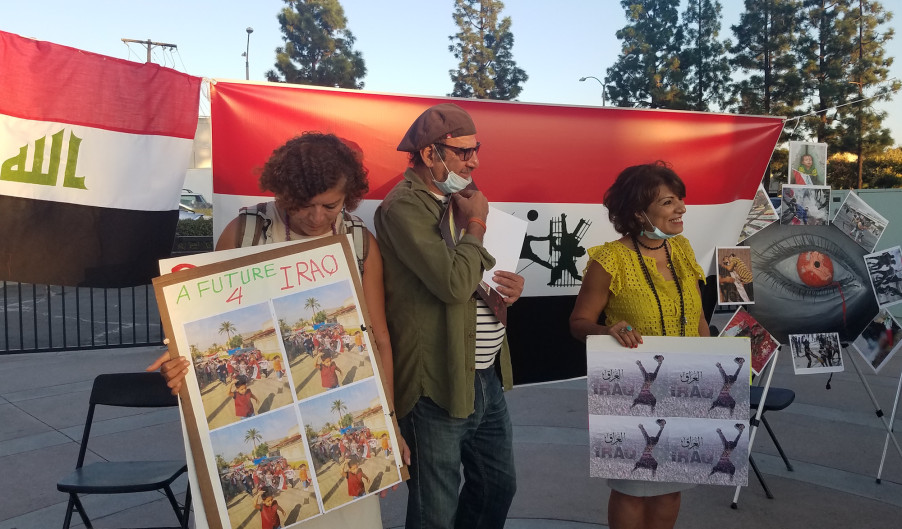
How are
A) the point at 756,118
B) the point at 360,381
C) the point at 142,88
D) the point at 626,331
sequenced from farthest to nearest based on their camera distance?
the point at 756,118, the point at 142,88, the point at 626,331, the point at 360,381

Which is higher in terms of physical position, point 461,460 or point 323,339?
point 323,339

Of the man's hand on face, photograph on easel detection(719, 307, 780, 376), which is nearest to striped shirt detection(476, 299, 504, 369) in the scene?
the man's hand on face

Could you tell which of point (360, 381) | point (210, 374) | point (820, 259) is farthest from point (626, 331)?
point (820, 259)

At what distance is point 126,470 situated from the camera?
3.00m

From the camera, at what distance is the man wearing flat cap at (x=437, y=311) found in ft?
6.70

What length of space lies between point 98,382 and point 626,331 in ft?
8.07

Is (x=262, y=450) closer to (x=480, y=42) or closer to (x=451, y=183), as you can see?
(x=451, y=183)

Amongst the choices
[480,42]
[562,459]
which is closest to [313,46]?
[480,42]

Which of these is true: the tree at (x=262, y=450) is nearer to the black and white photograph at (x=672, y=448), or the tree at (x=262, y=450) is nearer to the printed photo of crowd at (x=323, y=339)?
the printed photo of crowd at (x=323, y=339)

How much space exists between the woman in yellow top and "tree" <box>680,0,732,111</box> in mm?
29881

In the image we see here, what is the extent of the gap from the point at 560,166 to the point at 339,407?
2.02 m

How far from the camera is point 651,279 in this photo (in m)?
2.54

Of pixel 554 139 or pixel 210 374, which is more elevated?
pixel 554 139

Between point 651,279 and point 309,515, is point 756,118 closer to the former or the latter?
point 651,279
